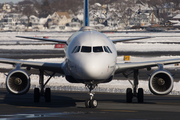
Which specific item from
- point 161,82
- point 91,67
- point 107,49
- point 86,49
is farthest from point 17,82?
point 161,82

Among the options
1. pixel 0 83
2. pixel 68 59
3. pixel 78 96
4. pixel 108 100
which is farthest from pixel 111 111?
pixel 0 83

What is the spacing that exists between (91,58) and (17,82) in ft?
14.9

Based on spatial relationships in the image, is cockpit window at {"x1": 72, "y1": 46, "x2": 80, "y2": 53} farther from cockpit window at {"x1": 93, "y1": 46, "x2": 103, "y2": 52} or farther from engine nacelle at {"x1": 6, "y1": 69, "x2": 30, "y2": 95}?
engine nacelle at {"x1": 6, "y1": 69, "x2": 30, "y2": 95}

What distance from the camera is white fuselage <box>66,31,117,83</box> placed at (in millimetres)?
16328

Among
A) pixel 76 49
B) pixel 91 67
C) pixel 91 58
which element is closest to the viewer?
pixel 91 67

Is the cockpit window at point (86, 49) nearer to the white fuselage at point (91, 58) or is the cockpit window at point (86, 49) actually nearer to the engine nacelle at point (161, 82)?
the white fuselage at point (91, 58)

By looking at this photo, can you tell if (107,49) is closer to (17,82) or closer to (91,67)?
(91,67)

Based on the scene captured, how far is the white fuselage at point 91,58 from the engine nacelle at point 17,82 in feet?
7.96

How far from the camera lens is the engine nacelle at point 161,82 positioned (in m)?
18.5

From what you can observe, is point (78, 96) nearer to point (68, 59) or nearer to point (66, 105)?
point (66, 105)

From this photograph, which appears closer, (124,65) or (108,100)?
(124,65)

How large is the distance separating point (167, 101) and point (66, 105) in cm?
567

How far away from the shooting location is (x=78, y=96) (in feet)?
76.7

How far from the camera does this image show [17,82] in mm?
18953
